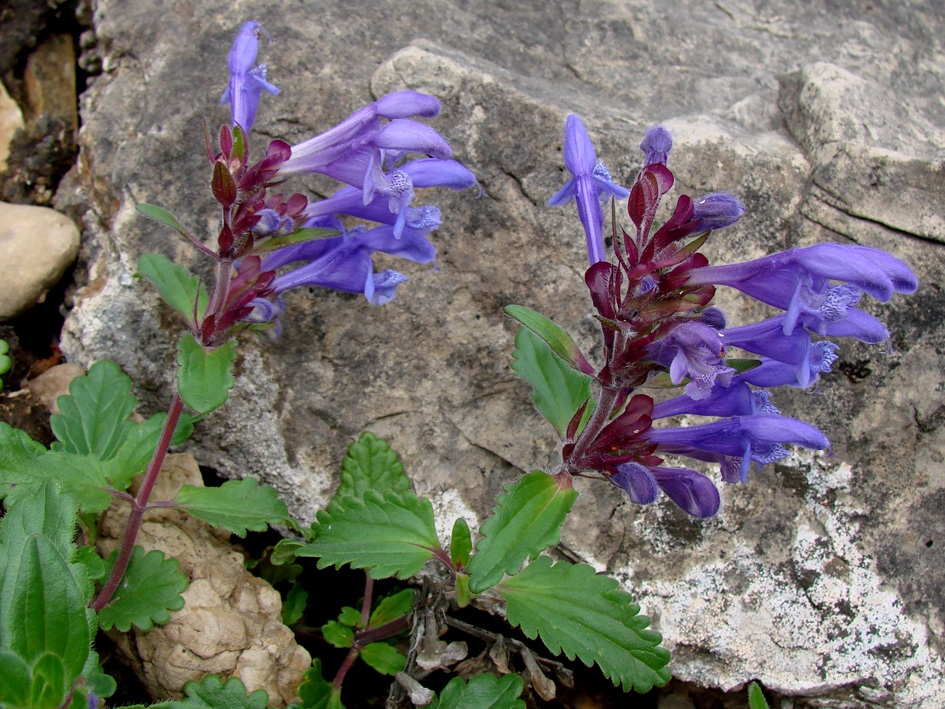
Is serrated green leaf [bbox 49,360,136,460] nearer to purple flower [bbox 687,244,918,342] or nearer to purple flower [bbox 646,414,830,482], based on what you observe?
purple flower [bbox 646,414,830,482]

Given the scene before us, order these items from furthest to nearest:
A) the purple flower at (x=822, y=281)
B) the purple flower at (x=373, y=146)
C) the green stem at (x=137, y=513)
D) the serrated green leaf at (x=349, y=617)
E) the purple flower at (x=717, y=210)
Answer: the serrated green leaf at (x=349, y=617) → the green stem at (x=137, y=513) → the purple flower at (x=373, y=146) → the purple flower at (x=717, y=210) → the purple flower at (x=822, y=281)

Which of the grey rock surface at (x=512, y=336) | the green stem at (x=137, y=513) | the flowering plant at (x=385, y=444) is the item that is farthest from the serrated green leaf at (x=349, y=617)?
the green stem at (x=137, y=513)

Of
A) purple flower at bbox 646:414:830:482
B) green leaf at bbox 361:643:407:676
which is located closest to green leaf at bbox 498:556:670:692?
purple flower at bbox 646:414:830:482

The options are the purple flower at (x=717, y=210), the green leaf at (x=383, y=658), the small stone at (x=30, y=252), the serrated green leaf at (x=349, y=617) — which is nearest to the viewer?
the purple flower at (x=717, y=210)


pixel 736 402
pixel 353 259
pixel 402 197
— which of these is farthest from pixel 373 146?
pixel 736 402

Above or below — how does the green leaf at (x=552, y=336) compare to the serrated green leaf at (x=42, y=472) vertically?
above

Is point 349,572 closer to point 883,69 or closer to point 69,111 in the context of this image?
point 69,111

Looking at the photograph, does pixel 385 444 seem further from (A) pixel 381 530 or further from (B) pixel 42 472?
(B) pixel 42 472

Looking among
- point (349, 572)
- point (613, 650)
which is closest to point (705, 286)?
point (613, 650)

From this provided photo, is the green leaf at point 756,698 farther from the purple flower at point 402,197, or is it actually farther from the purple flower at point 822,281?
the purple flower at point 402,197
